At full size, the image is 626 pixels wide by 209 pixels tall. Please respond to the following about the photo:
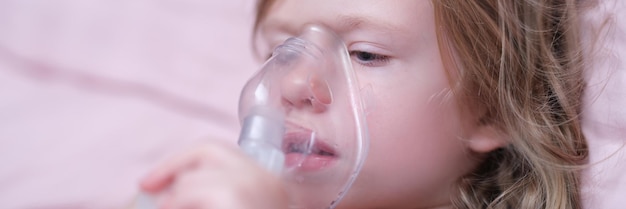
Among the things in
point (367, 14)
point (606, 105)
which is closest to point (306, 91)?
point (367, 14)

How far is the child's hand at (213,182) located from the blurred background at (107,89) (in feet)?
2.00

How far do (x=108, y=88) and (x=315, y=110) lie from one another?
730mm

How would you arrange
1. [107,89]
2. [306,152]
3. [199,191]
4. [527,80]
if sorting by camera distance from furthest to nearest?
[107,89] → [527,80] → [306,152] → [199,191]

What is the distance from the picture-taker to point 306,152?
A: 1.07 m

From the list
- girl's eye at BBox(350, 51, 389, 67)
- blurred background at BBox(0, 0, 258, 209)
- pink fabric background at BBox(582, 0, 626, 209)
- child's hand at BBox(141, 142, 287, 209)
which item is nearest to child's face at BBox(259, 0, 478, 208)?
girl's eye at BBox(350, 51, 389, 67)

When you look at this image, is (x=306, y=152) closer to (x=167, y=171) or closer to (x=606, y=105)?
(x=167, y=171)

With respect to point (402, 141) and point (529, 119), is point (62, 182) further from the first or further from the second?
point (529, 119)

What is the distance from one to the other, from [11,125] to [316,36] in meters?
0.71

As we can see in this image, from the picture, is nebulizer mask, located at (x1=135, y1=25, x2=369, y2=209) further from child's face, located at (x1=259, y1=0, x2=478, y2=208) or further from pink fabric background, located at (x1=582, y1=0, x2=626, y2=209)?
pink fabric background, located at (x1=582, y1=0, x2=626, y2=209)

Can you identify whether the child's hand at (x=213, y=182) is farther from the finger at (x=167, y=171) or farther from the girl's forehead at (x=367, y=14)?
the girl's forehead at (x=367, y=14)

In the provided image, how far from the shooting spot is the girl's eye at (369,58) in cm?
113

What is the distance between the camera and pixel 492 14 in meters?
1.15

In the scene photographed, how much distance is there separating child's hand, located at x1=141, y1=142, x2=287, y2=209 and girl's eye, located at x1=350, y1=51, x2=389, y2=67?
0.31 metres

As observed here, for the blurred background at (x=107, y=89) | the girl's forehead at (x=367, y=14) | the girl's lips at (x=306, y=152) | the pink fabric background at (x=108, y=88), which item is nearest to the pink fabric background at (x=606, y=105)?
the pink fabric background at (x=108, y=88)
